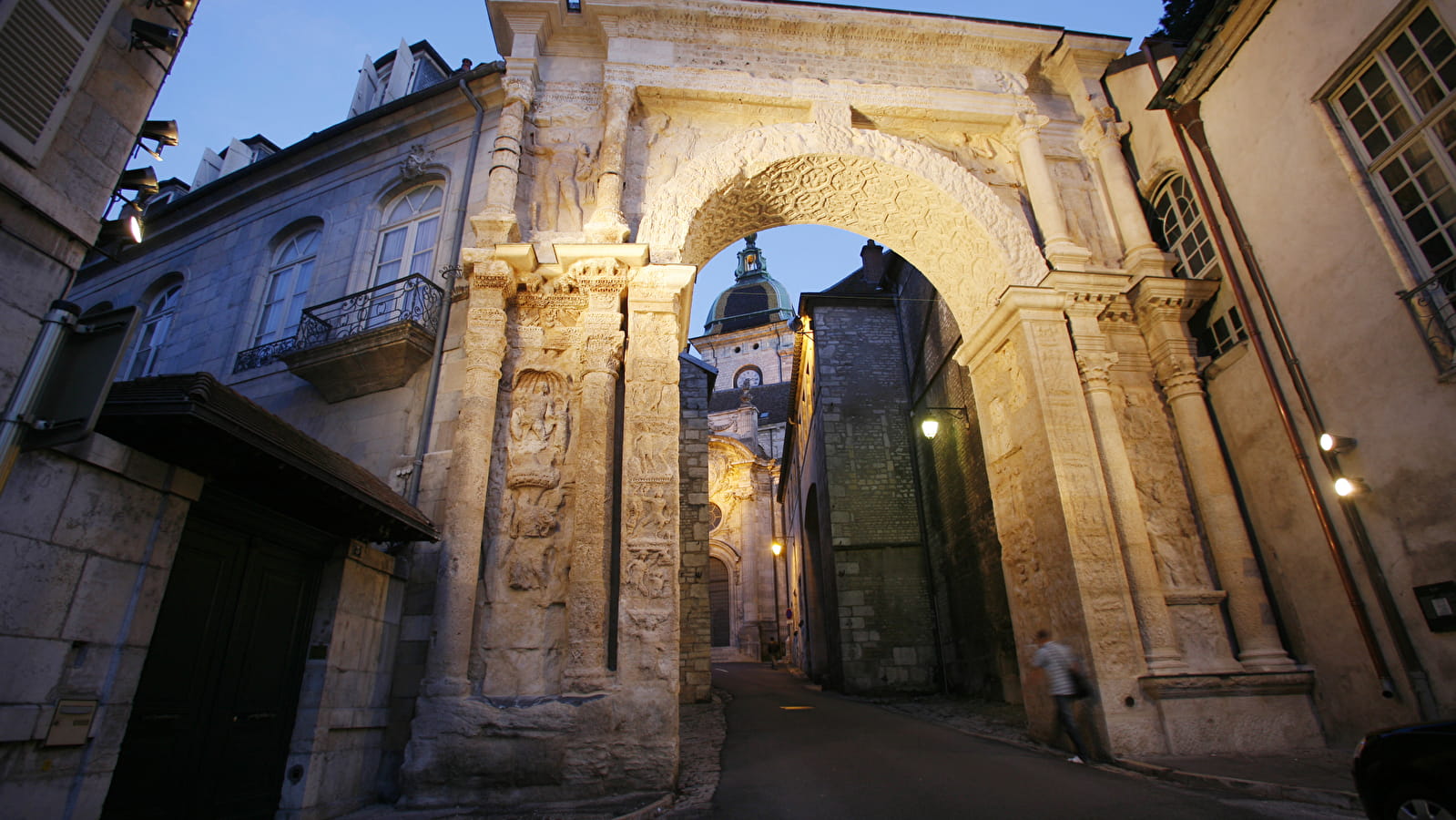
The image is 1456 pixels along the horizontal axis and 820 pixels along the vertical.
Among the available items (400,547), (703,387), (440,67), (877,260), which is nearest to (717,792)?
(400,547)

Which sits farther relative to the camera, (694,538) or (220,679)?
(694,538)

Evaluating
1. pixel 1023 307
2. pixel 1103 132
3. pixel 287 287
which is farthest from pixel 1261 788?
pixel 287 287

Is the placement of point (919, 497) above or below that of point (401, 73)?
below

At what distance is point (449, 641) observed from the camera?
5.28 meters

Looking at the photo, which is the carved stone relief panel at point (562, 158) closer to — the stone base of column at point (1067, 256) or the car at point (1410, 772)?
the stone base of column at point (1067, 256)

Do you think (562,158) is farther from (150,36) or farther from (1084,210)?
(1084,210)

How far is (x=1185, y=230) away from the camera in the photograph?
7703mm

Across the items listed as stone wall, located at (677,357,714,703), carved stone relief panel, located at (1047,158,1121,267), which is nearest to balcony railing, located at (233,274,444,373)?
stone wall, located at (677,357,714,703)

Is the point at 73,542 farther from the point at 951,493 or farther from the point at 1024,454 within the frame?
the point at 951,493

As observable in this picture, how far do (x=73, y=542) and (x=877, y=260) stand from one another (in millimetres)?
17357

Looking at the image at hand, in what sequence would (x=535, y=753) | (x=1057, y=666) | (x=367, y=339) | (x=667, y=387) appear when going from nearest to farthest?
(x=535, y=753) → (x=1057, y=666) → (x=667, y=387) → (x=367, y=339)

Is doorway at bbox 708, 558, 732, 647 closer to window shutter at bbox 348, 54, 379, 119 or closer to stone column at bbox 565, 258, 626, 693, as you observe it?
window shutter at bbox 348, 54, 379, 119

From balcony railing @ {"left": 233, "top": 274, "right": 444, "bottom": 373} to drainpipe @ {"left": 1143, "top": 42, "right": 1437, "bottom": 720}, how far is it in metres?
8.00

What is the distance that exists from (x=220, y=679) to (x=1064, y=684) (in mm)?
6217
